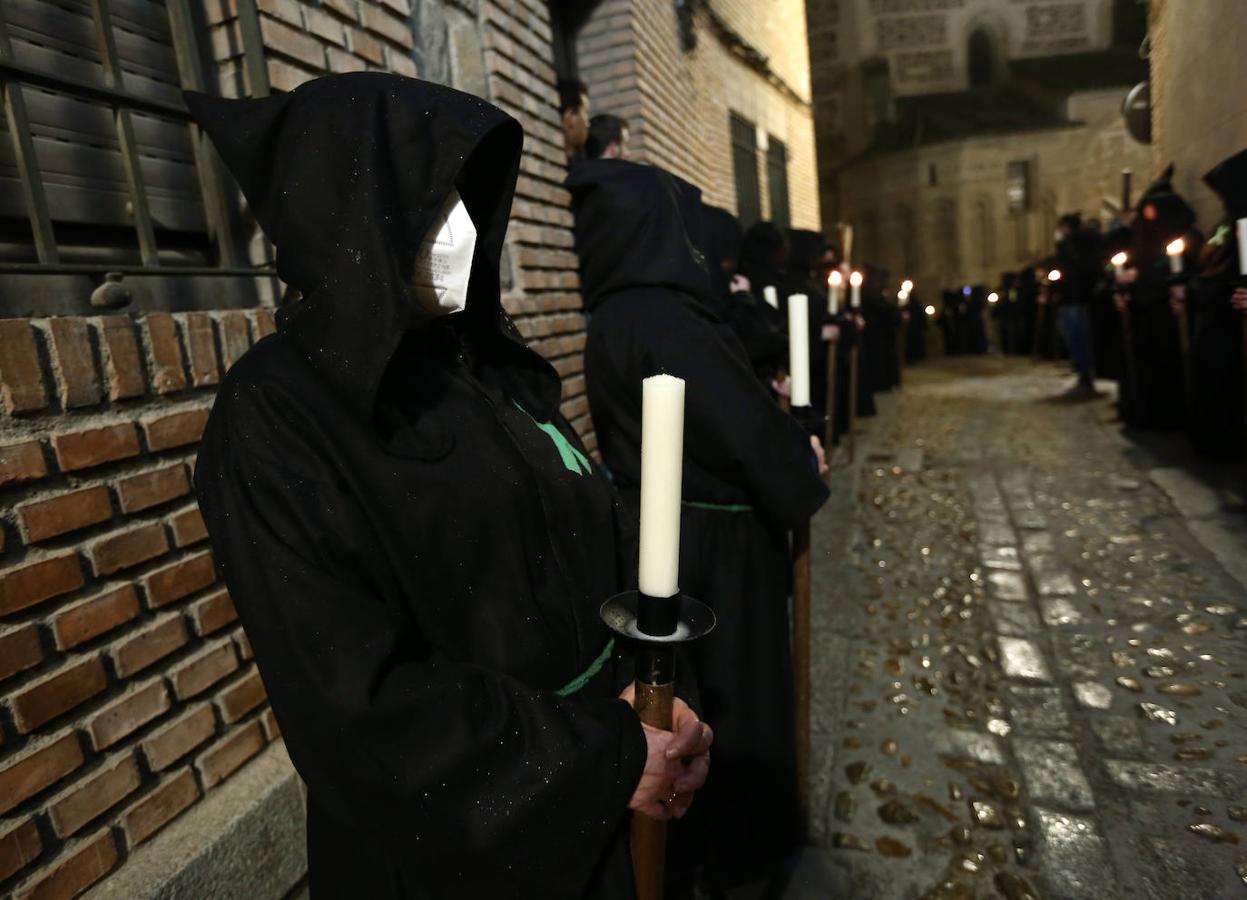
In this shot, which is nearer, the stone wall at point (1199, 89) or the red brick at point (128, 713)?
the red brick at point (128, 713)

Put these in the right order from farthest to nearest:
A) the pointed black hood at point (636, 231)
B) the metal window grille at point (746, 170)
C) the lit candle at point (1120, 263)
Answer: the metal window grille at point (746, 170) < the lit candle at point (1120, 263) < the pointed black hood at point (636, 231)

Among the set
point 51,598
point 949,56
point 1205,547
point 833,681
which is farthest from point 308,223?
point 949,56

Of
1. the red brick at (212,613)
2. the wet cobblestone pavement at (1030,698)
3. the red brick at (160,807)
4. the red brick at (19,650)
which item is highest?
the red brick at (19,650)

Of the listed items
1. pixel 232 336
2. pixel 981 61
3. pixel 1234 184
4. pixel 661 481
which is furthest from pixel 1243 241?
pixel 981 61

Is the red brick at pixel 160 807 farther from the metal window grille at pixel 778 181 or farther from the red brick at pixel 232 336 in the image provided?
the metal window grille at pixel 778 181

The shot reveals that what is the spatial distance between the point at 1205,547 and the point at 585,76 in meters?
4.90

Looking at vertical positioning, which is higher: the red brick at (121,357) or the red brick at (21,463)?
the red brick at (121,357)

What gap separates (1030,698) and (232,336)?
319cm

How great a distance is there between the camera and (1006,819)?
2385 millimetres

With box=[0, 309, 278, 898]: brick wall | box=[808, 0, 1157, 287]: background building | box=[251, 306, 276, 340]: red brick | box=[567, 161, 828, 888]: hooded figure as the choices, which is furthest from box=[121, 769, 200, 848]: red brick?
box=[808, 0, 1157, 287]: background building

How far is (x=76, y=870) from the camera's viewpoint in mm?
1392

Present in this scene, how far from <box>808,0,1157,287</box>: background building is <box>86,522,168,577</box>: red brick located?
30.9 metres

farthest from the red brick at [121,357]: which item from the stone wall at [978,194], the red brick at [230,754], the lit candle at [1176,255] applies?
the stone wall at [978,194]

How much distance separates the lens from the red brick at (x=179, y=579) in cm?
161
